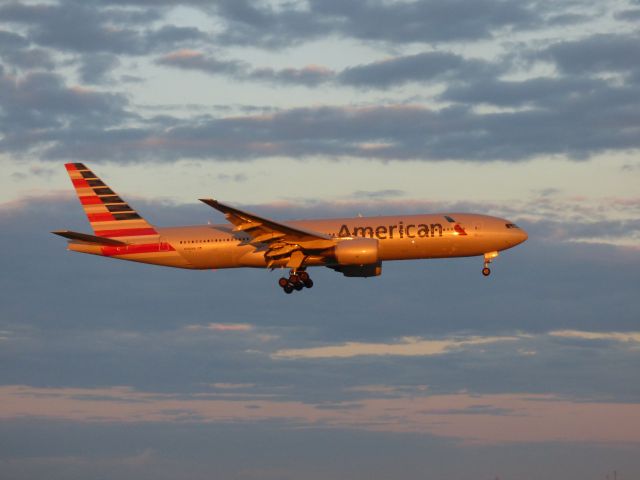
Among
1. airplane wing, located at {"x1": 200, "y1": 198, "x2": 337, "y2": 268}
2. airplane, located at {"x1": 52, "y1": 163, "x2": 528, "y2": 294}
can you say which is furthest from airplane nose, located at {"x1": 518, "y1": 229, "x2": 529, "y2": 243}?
airplane wing, located at {"x1": 200, "y1": 198, "x2": 337, "y2": 268}

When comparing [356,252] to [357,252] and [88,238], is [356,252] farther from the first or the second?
[88,238]

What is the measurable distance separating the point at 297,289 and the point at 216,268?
18.3 ft

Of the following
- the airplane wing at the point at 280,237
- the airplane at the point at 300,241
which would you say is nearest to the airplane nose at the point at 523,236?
the airplane at the point at 300,241

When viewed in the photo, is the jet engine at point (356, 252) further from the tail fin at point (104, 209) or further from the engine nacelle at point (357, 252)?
the tail fin at point (104, 209)

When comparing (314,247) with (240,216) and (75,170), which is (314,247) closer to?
(240,216)

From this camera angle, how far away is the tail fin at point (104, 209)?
79.1 m

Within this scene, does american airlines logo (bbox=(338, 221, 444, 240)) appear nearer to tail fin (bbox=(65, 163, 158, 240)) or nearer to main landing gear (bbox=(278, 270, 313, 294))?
main landing gear (bbox=(278, 270, 313, 294))

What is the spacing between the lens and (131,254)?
257 ft

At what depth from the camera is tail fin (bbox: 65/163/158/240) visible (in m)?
79.1

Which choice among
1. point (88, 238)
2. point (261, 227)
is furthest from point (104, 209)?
point (261, 227)

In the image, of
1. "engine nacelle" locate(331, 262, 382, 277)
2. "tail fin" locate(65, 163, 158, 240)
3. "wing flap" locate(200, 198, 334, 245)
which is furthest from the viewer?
"tail fin" locate(65, 163, 158, 240)

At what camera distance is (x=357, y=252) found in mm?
71125

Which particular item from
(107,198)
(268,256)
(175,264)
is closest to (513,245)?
(268,256)

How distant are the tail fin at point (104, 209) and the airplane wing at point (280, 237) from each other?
307 inches
